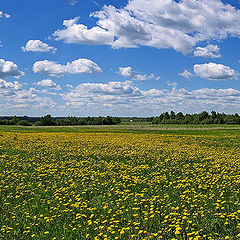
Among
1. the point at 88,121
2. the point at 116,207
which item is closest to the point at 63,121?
the point at 88,121

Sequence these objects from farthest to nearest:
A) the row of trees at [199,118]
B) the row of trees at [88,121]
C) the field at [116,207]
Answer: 1. the row of trees at [199,118]
2. the row of trees at [88,121]
3. the field at [116,207]

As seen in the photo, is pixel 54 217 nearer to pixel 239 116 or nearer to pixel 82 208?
pixel 82 208

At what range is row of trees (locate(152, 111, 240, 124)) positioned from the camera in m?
134

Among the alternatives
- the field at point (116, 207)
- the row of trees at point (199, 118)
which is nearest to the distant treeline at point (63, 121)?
the row of trees at point (199, 118)

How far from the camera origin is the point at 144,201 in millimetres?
8406

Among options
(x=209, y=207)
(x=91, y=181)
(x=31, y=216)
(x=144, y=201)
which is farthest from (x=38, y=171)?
(x=209, y=207)

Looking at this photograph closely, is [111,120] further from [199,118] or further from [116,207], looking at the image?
[116,207]

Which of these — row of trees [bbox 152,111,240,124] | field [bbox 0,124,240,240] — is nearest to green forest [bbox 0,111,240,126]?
row of trees [bbox 152,111,240,124]

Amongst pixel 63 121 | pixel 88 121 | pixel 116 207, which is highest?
pixel 88 121

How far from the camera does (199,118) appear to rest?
144 m

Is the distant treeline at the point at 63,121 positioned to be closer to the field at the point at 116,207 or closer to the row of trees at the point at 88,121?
the row of trees at the point at 88,121

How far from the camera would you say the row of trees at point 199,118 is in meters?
134

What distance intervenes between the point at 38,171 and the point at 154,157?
7072mm

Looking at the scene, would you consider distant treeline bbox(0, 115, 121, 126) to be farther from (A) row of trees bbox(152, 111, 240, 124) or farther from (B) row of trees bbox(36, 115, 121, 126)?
(A) row of trees bbox(152, 111, 240, 124)
